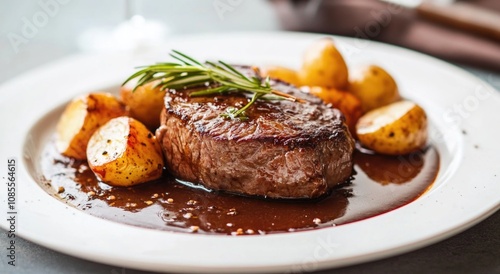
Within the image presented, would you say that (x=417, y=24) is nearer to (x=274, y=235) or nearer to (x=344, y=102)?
(x=344, y=102)

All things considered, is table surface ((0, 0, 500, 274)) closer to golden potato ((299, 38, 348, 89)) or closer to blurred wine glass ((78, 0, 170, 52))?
blurred wine glass ((78, 0, 170, 52))

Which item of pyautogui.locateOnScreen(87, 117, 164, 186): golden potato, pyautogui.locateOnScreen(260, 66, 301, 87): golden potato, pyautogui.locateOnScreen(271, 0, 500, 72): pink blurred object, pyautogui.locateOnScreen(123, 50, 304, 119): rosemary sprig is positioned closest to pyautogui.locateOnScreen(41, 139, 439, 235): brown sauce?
pyautogui.locateOnScreen(87, 117, 164, 186): golden potato

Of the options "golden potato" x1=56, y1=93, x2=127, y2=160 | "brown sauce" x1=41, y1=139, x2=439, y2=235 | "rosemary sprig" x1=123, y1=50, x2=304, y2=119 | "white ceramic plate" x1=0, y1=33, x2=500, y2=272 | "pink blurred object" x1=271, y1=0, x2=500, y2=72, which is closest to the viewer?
"white ceramic plate" x1=0, y1=33, x2=500, y2=272

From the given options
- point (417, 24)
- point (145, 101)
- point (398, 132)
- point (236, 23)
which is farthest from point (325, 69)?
point (236, 23)

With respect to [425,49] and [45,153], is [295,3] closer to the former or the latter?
[425,49]

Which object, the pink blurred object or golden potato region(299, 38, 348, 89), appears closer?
golden potato region(299, 38, 348, 89)

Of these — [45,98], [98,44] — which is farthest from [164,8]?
[45,98]
